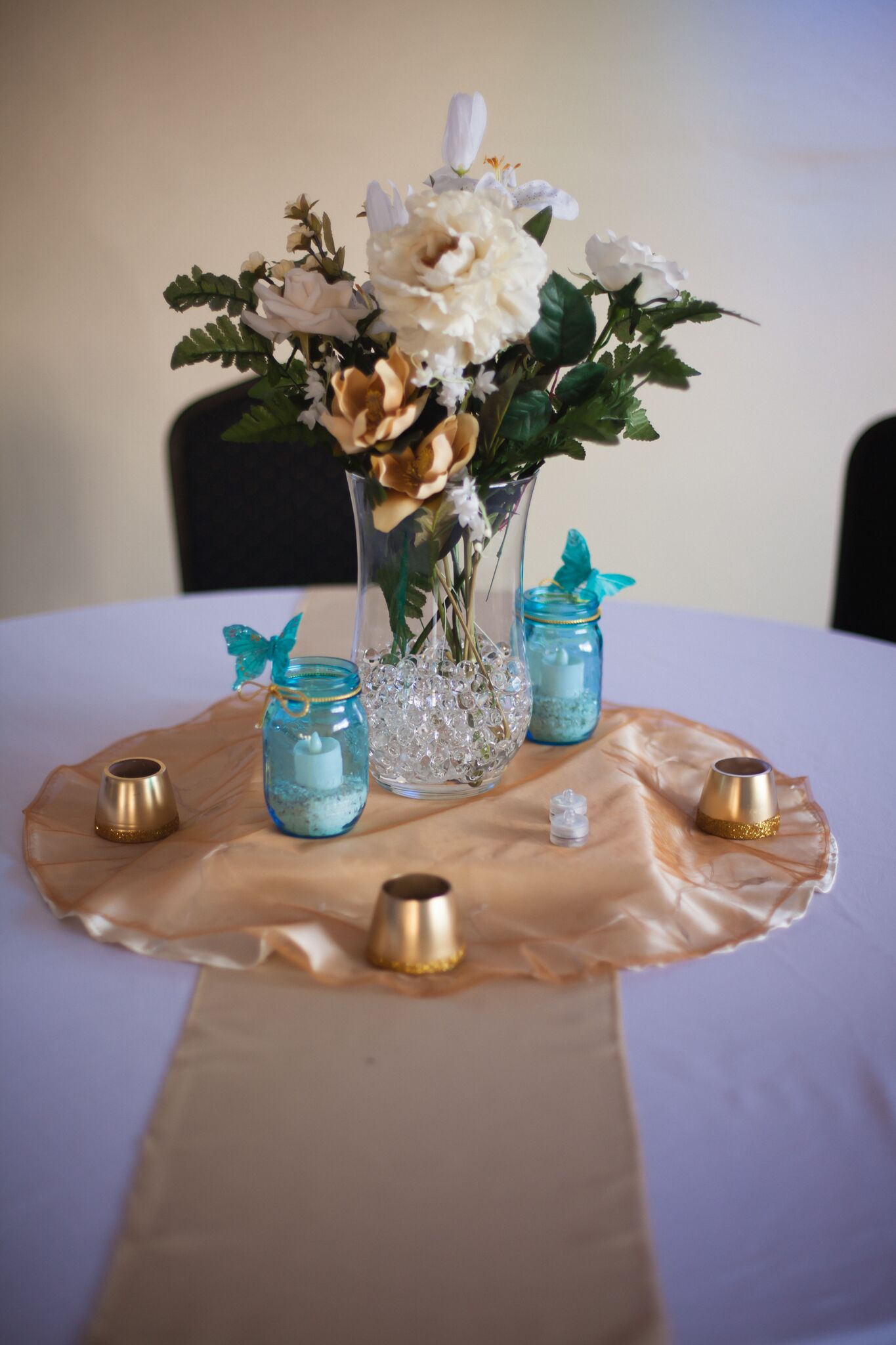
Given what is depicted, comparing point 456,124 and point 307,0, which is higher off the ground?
point 307,0

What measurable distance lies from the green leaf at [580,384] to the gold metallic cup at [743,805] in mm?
326

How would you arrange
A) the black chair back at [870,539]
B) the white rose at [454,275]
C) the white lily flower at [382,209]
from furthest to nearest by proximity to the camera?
the black chair back at [870,539]
the white lily flower at [382,209]
the white rose at [454,275]

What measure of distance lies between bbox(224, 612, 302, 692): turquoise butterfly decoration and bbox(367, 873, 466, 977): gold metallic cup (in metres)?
0.22

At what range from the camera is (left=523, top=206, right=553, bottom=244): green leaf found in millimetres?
800

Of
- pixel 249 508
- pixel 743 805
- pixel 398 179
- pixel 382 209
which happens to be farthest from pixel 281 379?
pixel 398 179

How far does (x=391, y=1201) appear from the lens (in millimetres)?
512

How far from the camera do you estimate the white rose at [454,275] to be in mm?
682

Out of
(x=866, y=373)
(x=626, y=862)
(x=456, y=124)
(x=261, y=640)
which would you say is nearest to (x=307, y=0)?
(x=866, y=373)

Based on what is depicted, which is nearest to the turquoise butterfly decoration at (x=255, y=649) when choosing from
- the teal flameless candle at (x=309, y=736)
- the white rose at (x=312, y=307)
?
the teal flameless candle at (x=309, y=736)

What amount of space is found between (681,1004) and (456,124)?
626mm

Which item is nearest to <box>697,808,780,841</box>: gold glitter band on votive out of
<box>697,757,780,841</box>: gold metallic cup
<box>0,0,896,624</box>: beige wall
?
<box>697,757,780,841</box>: gold metallic cup

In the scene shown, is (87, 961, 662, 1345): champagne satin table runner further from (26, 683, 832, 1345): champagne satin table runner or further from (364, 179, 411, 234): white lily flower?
(364, 179, 411, 234): white lily flower

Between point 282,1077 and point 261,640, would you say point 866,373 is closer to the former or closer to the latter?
point 261,640
